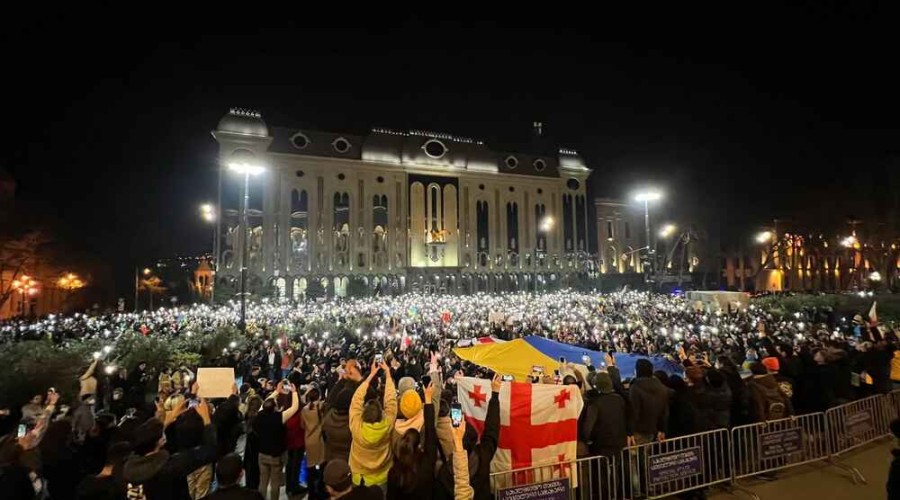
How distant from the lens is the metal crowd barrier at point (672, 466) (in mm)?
4973

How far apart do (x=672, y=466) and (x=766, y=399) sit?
1994 millimetres

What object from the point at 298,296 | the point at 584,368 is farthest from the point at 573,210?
the point at 584,368

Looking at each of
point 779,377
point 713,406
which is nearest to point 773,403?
point 779,377

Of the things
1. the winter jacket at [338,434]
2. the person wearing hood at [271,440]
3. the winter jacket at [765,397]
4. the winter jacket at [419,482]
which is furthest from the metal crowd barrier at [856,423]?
the person wearing hood at [271,440]

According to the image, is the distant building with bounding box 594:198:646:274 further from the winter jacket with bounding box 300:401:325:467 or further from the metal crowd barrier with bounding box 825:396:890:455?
the winter jacket with bounding box 300:401:325:467

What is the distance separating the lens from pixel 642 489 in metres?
5.12

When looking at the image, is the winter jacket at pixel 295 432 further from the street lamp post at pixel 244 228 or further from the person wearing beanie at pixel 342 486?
the street lamp post at pixel 244 228

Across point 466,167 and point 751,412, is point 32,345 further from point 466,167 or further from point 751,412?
point 466,167

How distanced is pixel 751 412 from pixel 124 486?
22.3 ft

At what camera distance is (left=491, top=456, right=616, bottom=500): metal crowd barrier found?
447 centimetres

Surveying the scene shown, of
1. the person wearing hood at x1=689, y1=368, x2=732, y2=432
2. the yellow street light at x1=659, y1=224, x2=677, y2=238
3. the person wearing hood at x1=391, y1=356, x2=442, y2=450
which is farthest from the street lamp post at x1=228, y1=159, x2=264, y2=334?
the yellow street light at x1=659, y1=224, x2=677, y2=238

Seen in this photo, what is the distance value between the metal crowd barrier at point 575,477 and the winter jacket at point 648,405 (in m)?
0.61

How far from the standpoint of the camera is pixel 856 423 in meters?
6.43

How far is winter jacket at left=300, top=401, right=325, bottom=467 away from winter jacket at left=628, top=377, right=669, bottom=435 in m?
3.72
